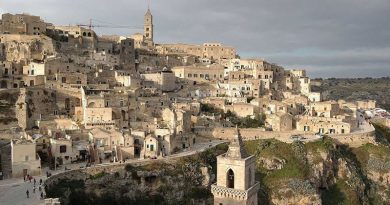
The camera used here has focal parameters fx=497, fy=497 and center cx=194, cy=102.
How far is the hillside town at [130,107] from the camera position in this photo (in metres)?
46.0

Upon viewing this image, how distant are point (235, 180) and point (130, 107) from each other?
31383 mm

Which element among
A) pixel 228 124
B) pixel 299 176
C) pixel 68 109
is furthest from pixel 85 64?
pixel 299 176

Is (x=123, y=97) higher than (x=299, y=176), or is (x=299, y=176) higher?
(x=123, y=97)

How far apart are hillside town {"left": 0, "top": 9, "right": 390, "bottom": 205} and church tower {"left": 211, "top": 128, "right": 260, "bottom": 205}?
0.19 ft

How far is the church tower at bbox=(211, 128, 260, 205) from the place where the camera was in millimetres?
27266

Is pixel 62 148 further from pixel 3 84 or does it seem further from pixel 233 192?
pixel 233 192

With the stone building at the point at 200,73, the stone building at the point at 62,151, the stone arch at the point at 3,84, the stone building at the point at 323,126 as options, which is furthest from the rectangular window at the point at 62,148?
the stone building at the point at 200,73

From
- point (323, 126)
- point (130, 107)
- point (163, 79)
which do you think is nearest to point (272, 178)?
point (323, 126)

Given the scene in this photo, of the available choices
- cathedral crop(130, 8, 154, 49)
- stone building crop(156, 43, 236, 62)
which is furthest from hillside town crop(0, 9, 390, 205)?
stone building crop(156, 43, 236, 62)

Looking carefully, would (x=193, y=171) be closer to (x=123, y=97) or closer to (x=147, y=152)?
(x=147, y=152)

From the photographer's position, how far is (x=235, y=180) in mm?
27703

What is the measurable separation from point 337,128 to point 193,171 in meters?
21.7

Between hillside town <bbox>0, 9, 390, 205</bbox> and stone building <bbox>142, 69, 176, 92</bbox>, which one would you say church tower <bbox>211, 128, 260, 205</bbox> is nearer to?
hillside town <bbox>0, 9, 390, 205</bbox>

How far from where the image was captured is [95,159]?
47.4m
